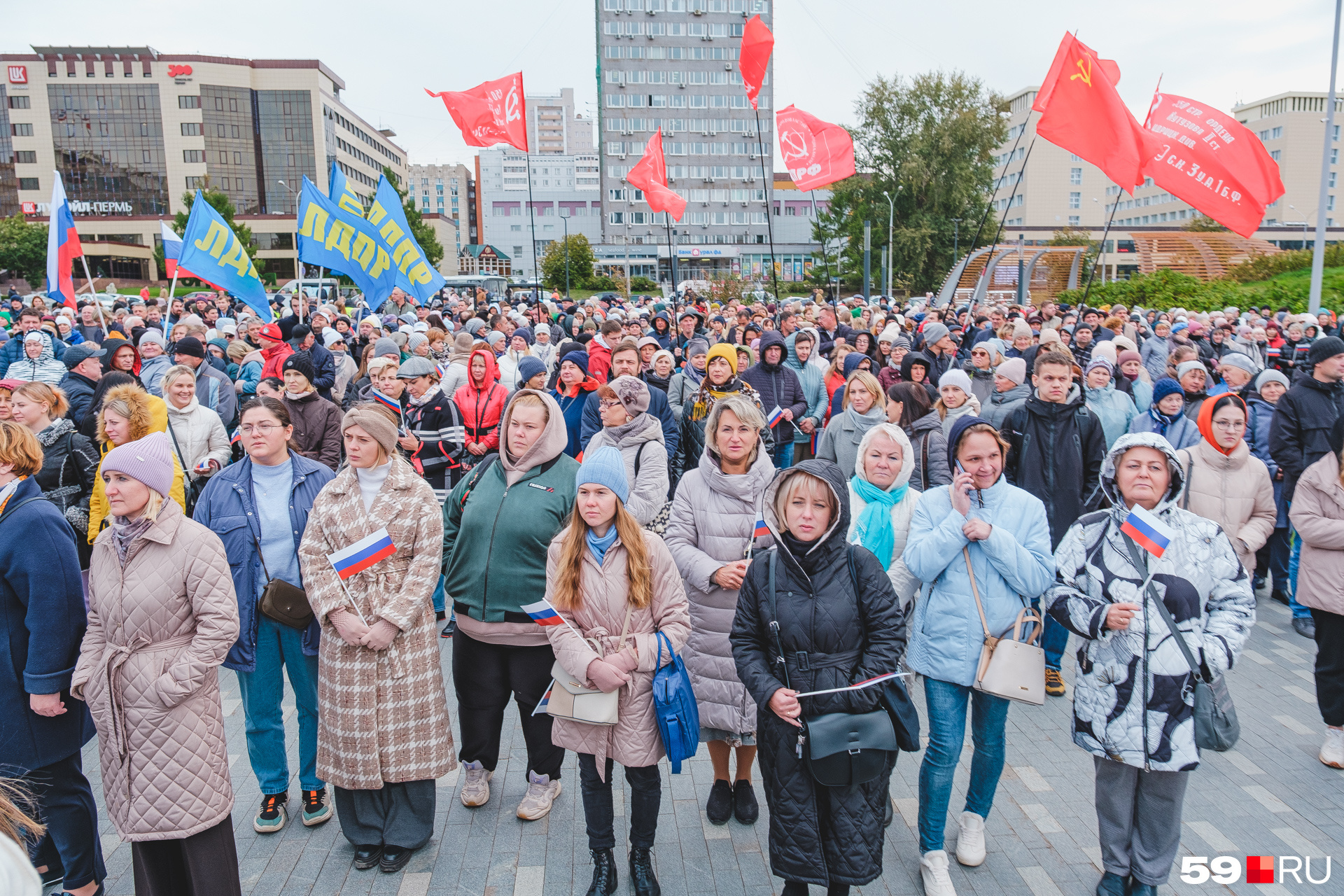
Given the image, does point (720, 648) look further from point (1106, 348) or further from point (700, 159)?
point (700, 159)

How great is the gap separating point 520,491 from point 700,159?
83.9 m

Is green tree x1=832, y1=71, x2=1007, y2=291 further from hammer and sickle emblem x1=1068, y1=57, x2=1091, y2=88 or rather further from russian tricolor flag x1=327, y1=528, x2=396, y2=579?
russian tricolor flag x1=327, y1=528, x2=396, y2=579

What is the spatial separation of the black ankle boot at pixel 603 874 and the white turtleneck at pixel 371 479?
6.04 ft

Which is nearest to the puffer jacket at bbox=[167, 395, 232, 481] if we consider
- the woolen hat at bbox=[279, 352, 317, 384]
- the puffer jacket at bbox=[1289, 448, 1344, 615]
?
the woolen hat at bbox=[279, 352, 317, 384]

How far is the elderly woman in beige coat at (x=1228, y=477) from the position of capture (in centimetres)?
521

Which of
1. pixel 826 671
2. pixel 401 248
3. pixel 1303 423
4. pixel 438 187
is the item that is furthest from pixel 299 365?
pixel 438 187

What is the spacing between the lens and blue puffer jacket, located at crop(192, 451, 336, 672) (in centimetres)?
392

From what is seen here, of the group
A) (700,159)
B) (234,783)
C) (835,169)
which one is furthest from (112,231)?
(234,783)

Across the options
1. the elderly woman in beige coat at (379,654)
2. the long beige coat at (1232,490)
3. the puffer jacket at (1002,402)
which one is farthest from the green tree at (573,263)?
the elderly woman in beige coat at (379,654)

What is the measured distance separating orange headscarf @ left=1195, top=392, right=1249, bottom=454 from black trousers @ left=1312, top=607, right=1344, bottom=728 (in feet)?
3.73

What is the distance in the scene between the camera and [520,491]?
4.03m

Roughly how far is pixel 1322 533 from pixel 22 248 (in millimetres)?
68015

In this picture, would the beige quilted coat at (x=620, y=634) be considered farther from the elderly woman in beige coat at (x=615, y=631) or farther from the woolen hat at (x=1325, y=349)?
the woolen hat at (x=1325, y=349)

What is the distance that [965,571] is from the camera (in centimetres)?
363
